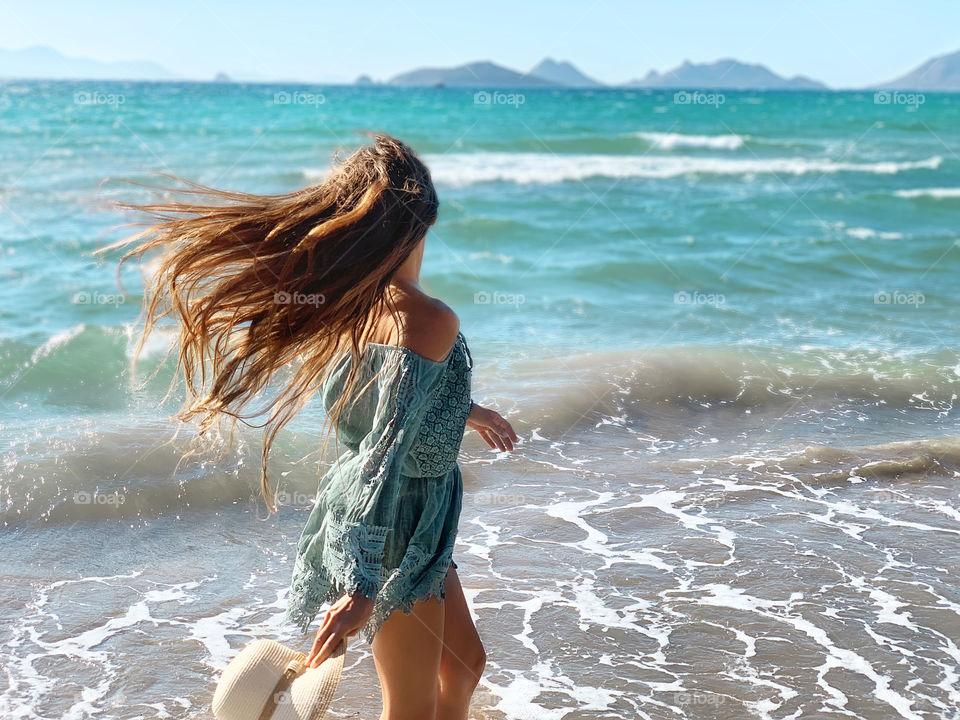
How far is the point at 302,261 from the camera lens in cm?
224

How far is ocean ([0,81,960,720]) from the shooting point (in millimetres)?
3549

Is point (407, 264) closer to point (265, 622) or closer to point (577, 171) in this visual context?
point (265, 622)

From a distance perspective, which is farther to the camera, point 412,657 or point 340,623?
point 412,657

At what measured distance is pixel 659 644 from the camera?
3740 millimetres

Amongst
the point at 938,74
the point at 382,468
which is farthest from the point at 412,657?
the point at 938,74

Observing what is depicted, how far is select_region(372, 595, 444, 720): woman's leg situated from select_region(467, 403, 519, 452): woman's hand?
1.93 feet

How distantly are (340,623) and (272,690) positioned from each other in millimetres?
375

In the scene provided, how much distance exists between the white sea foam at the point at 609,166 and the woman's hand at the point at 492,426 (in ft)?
60.1

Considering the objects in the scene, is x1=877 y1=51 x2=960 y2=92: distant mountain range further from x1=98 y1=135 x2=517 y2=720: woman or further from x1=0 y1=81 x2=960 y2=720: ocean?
x1=98 y1=135 x2=517 y2=720: woman

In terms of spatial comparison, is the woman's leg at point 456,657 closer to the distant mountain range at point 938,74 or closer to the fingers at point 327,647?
the fingers at point 327,647

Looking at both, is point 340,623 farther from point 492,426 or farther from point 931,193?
point 931,193

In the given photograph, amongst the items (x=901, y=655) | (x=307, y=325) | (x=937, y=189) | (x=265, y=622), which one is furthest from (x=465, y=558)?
(x=937, y=189)

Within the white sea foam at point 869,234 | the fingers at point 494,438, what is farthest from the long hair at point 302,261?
the white sea foam at point 869,234

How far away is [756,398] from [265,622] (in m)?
4.30
